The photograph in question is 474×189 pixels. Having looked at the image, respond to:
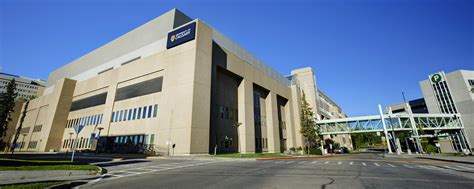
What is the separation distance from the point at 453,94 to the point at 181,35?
231 ft

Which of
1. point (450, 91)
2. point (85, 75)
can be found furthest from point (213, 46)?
point (450, 91)

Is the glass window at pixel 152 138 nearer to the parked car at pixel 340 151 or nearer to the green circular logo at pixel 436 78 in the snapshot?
the parked car at pixel 340 151

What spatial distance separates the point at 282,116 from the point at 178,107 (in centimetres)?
3241

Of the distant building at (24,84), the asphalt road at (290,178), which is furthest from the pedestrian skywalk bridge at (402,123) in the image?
the distant building at (24,84)

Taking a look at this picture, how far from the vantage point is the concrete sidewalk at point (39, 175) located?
8.45 metres

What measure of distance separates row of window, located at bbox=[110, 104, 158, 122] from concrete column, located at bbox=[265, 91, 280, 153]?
2424 cm

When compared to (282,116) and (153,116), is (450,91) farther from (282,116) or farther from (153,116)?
(153,116)

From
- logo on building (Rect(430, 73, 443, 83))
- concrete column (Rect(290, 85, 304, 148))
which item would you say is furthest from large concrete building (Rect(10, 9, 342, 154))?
logo on building (Rect(430, 73, 443, 83))

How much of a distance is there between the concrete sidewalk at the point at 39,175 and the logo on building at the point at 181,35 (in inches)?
974

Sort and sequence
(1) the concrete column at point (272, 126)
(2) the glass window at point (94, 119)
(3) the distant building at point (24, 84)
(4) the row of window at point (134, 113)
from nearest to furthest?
1. (4) the row of window at point (134, 113)
2. (2) the glass window at point (94, 119)
3. (1) the concrete column at point (272, 126)
4. (3) the distant building at point (24, 84)

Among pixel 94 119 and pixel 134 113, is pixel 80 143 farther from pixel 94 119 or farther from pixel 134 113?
pixel 134 113

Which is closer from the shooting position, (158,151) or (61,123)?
(158,151)

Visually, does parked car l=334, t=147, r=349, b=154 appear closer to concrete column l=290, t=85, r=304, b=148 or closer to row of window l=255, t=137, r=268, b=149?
concrete column l=290, t=85, r=304, b=148

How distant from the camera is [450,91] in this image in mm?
55688
